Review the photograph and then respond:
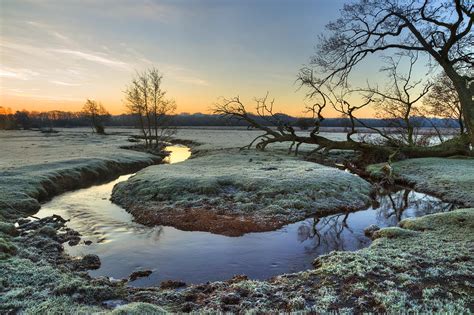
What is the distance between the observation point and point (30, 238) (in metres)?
12.2

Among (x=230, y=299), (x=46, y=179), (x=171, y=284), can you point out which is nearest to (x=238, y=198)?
(x=171, y=284)

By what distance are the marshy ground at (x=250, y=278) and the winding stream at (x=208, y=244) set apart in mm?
609

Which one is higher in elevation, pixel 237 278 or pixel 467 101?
pixel 467 101

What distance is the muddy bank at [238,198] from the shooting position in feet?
49.2

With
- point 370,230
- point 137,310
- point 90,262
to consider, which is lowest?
point 90,262

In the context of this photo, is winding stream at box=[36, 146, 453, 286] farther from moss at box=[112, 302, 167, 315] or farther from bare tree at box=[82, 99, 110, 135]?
bare tree at box=[82, 99, 110, 135]

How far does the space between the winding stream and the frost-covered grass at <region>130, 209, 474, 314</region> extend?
1245 mm

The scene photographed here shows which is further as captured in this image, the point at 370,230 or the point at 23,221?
the point at 23,221

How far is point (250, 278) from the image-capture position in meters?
9.31

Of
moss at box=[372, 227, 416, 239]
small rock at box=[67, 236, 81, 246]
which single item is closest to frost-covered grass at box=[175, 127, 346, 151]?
small rock at box=[67, 236, 81, 246]

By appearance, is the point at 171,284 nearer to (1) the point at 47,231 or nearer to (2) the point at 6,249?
(2) the point at 6,249

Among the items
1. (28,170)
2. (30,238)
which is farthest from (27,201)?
(28,170)

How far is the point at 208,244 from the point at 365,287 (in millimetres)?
6067

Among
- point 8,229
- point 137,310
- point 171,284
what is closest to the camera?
point 137,310
